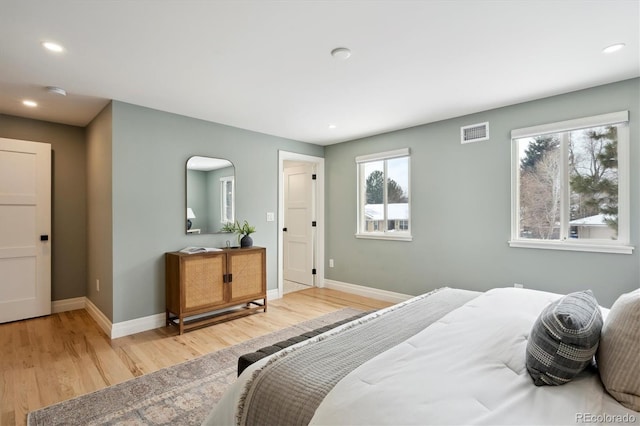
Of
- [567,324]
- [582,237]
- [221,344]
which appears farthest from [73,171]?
[582,237]

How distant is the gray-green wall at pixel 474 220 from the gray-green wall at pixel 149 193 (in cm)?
218

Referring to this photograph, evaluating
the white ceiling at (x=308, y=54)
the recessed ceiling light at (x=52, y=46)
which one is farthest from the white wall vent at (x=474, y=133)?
the recessed ceiling light at (x=52, y=46)

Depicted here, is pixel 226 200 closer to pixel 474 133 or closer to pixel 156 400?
pixel 156 400

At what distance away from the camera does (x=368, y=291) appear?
4.71 m

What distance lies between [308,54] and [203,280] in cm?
251

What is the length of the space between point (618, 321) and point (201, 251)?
339cm

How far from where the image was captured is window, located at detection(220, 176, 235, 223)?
159 inches

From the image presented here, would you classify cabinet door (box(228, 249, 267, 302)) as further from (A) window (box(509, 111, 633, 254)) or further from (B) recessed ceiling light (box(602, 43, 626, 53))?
(B) recessed ceiling light (box(602, 43, 626, 53))

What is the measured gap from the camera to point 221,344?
3008 millimetres

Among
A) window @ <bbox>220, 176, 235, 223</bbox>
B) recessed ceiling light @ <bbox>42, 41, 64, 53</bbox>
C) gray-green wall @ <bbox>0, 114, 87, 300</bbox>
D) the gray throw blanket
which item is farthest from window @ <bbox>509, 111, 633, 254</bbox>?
gray-green wall @ <bbox>0, 114, 87, 300</bbox>

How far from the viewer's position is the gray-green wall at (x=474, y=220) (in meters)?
2.86

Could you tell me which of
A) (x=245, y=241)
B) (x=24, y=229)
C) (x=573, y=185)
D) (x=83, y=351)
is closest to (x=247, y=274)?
(x=245, y=241)

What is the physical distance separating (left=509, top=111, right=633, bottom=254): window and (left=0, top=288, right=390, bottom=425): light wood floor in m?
2.19

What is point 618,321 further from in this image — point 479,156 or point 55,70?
point 55,70
